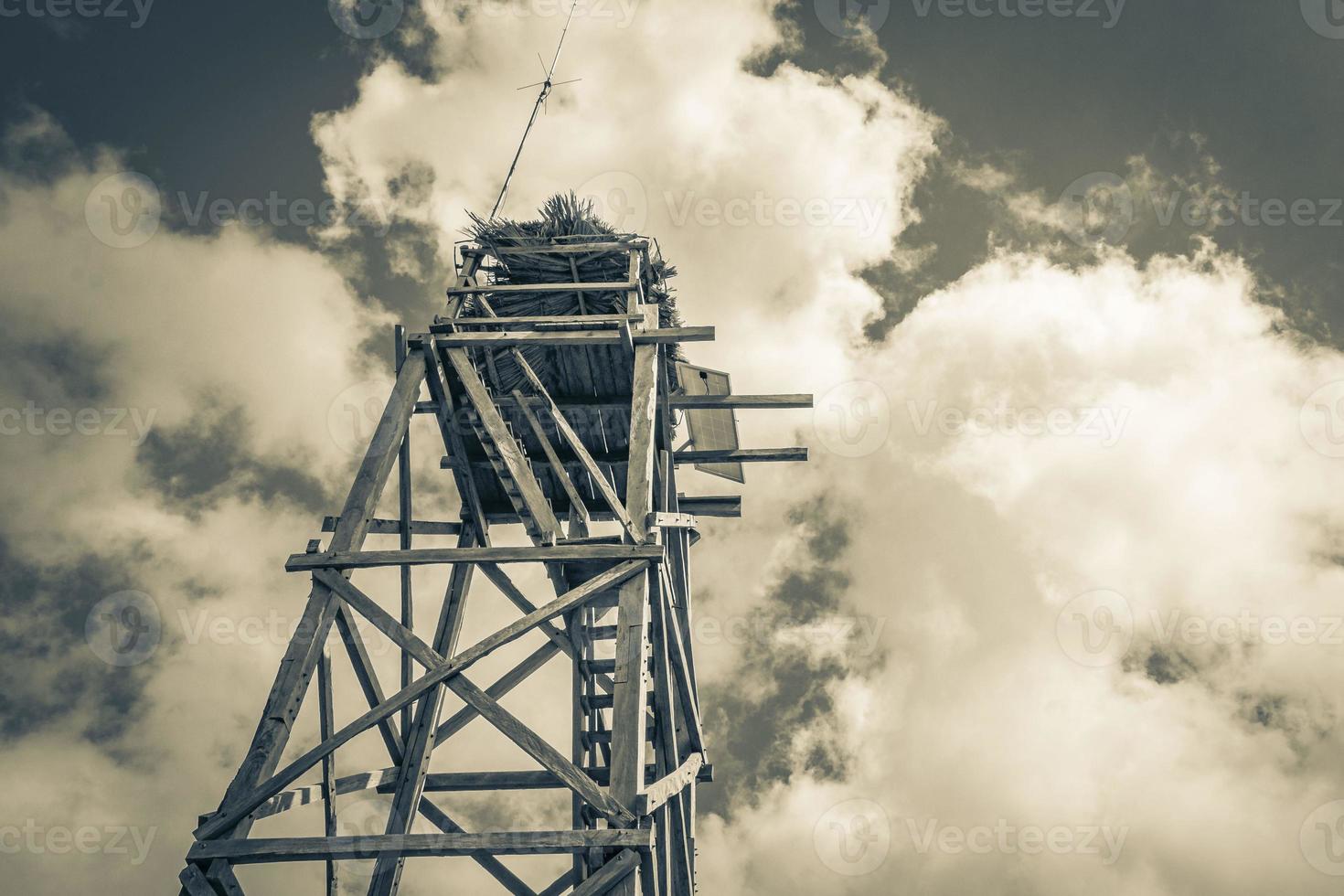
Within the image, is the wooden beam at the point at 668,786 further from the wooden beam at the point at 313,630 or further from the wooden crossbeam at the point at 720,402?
the wooden crossbeam at the point at 720,402

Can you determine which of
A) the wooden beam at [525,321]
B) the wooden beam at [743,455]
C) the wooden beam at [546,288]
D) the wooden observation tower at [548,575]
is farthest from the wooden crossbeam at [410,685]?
the wooden beam at [743,455]

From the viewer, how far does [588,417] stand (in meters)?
12.1

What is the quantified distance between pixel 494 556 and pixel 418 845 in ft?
7.29

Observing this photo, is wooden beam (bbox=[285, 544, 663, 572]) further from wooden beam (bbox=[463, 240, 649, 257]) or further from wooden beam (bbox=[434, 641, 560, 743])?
wooden beam (bbox=[463, 240, 649, 257])

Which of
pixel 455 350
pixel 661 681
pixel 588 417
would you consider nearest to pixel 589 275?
pixel 588 417

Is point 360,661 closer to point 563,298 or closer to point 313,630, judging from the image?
point 313,630

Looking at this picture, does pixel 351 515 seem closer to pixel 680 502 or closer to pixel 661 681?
pixel 661 681

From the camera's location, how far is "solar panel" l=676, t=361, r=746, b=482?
1223 centimetres

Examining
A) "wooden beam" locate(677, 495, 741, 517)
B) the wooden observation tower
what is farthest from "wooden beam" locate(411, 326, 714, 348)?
"wooden beam" locate(677, 495, 741, 517)

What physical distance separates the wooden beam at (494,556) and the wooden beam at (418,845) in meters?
2.09

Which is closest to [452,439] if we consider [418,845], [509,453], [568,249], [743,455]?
[509,453]

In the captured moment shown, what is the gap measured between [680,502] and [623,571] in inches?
198

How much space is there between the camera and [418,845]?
686 cm

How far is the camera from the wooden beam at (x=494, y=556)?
315 inches
